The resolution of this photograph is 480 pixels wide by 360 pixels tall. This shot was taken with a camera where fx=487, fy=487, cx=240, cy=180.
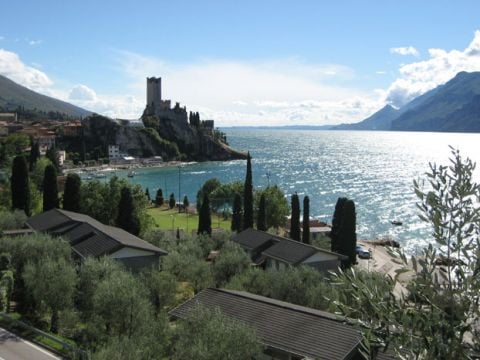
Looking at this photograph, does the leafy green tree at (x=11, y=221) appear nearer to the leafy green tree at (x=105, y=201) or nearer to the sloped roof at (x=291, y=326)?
the leafy green tree at (x=105, y=201)

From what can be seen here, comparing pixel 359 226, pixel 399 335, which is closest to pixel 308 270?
pixel 399 335

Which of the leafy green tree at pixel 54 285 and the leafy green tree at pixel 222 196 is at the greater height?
the leafy green tree at pixel 54 285

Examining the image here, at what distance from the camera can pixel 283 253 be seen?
35.8m

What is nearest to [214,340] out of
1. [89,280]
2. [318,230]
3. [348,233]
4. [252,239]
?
[89,280]

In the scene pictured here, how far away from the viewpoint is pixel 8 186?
58.9 metres

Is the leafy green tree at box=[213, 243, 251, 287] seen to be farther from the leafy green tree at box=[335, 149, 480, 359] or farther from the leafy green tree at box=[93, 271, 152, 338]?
the leafy green tree at box=[335, 149, 480, 359]

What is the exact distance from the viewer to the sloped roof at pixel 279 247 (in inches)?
1358

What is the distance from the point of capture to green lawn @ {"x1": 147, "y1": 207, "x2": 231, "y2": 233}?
63.7 meters

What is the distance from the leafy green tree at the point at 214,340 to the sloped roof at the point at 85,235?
587 inches

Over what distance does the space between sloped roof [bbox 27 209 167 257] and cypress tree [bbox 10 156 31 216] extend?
9255 millimetres

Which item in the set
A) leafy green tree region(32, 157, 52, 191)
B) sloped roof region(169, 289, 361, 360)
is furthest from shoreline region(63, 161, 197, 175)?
sloped roof region(169, 289, 361, 360)

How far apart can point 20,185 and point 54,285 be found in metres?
30.2

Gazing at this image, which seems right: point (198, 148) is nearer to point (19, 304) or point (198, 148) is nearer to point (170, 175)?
point (170, 175)

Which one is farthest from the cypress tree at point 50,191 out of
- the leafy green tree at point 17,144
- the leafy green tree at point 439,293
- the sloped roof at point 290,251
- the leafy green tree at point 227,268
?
the leafy green tree at point 17,144
